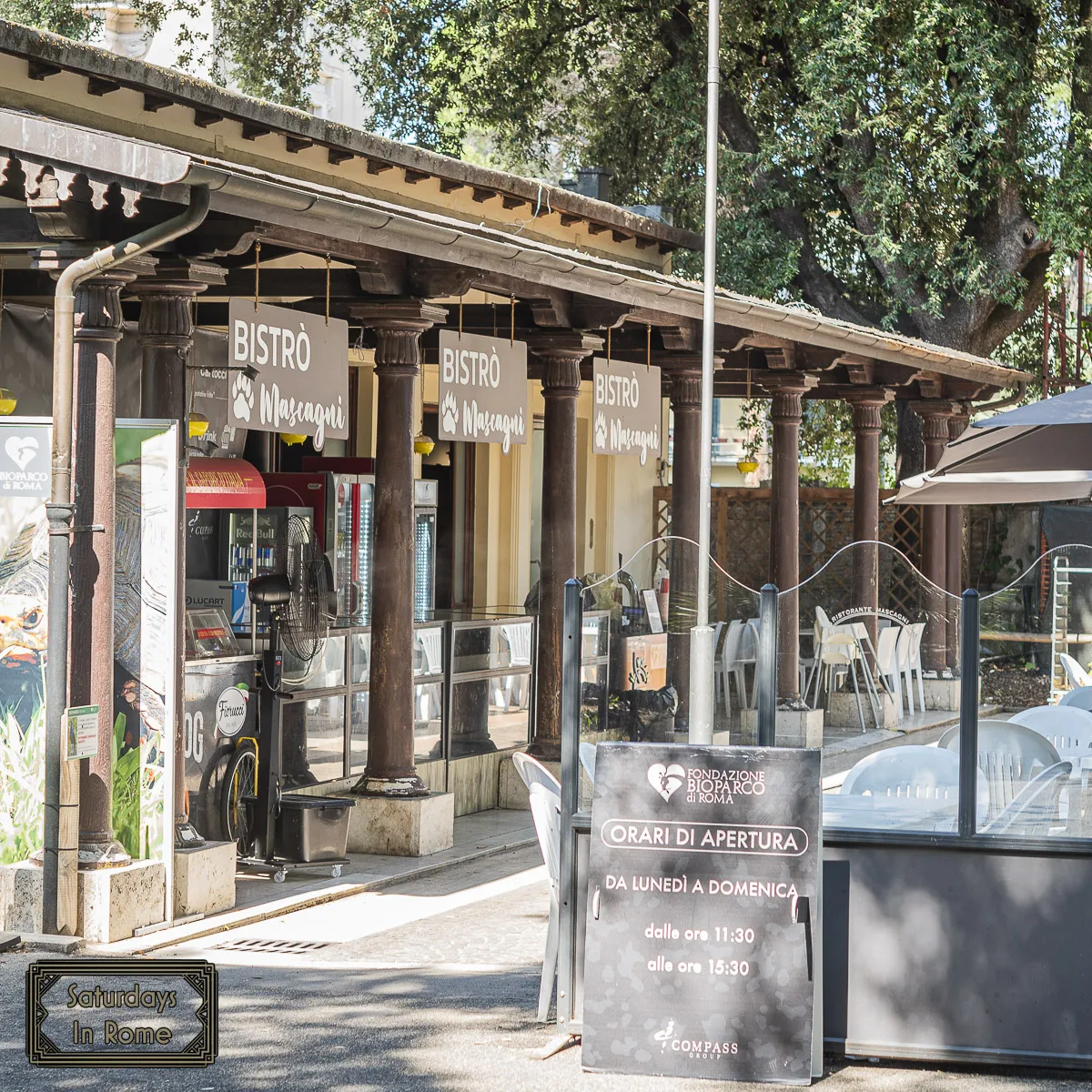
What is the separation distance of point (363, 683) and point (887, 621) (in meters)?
4.08

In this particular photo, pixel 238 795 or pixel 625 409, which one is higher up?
pixel 625 409

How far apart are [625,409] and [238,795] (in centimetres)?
392

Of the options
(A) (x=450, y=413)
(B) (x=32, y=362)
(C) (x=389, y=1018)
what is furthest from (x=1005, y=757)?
(B) (x=32, y=362)

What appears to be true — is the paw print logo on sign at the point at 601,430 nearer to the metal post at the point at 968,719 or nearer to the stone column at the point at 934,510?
the metal post at the point at 968,719

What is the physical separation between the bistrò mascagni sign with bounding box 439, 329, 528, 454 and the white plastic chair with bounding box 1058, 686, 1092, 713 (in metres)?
3.78

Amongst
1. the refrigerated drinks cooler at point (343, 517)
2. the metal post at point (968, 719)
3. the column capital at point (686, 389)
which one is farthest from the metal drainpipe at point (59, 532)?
the column capital at point (686, 389)

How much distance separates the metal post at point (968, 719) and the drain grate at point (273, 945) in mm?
3090

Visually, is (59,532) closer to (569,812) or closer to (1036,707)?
(569,812)

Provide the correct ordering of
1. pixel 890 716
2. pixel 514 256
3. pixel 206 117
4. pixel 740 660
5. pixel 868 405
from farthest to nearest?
1. pixel 868 405
2. pixel 206 117
3. pixel 514 256
4. pixel 740 660
5. pixel 890 716

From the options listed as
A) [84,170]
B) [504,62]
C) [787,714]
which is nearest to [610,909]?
[787,714]

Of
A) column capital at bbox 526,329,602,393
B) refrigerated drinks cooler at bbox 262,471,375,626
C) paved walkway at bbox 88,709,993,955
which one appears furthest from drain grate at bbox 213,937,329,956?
refrigerated drinks cooler at bbox 262,471,375,626

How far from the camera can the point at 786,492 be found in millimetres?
13922

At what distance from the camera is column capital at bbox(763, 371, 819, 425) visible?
13.5m

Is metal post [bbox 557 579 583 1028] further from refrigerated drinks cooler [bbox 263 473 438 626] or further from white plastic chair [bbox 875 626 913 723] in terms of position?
refrigerated drinks cooler [bbox 263 473 438 626]
